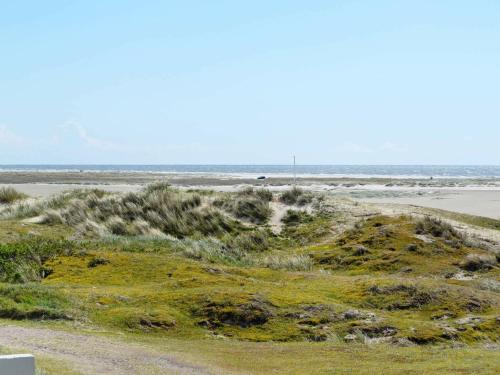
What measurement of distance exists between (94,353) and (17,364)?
629cm

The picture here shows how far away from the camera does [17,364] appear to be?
16.7ft

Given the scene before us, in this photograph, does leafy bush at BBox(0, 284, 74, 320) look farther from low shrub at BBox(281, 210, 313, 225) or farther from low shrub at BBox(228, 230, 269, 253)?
low shrub at BBox(281, 210, 313, 225)

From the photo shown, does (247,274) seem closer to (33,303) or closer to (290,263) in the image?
(290,263)

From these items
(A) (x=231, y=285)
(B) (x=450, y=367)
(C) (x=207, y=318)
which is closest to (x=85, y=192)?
(A) (x=231, y=285)

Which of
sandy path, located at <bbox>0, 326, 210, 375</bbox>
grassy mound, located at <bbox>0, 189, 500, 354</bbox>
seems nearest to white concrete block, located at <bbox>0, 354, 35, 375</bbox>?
sandy path, located at <bbox>0, 326, 210, 375</bbox>

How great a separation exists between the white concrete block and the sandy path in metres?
4.85

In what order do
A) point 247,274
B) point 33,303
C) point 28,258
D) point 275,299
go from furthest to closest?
1. point 247,274
2. point 28,258
3. point 275,299
4. point 33,303

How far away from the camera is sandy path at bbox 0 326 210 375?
10.4 m

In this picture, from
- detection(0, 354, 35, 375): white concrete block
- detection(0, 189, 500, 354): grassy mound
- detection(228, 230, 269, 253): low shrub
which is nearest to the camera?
detection(0, 354, 35, 375): white concrete block

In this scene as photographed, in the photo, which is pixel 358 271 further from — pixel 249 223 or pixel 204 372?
pixel 204 372

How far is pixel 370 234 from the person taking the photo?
26.4m

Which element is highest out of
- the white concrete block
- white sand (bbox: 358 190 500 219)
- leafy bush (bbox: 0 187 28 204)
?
the white concrete block

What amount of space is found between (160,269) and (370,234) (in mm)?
9494

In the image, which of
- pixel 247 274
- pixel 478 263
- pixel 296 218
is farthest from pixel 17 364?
pixel 296 218
